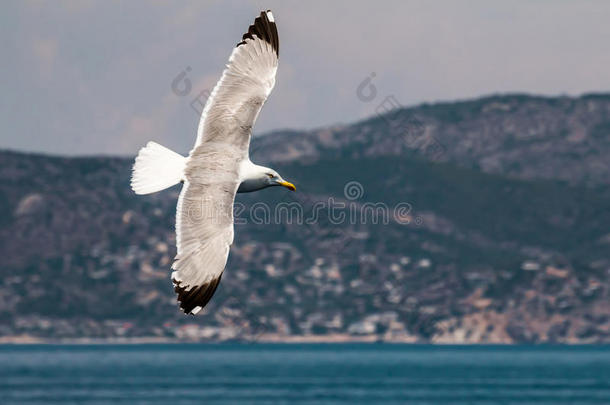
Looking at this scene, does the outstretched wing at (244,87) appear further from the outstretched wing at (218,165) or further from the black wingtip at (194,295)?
the black wingtip at (194,295)

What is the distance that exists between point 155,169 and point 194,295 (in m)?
2.49

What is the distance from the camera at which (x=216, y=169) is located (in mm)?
17891

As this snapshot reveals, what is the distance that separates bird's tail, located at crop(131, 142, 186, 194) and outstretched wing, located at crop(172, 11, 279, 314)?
0.62 feet

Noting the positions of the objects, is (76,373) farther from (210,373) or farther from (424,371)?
(424,371)

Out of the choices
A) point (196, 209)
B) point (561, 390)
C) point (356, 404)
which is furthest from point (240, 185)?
point (561, 390)

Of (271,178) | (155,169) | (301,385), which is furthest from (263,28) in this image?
(301,385)

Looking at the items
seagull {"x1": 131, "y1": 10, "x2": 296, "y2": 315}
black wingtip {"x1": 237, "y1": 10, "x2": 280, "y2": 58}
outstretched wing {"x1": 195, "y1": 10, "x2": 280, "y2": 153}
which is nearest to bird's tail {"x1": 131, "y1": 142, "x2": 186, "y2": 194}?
seagull {"x1": 131, "y1": 10, "x2": 296, "y2": 315}

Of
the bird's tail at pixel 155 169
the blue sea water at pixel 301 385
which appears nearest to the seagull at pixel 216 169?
the bird's tail at pixel 155 169

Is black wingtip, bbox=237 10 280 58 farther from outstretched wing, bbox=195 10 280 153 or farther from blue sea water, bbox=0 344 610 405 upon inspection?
blue sea water, bbox=0 344 610 405

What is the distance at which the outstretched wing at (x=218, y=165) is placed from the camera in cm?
1669

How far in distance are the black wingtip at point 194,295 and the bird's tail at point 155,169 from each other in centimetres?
167

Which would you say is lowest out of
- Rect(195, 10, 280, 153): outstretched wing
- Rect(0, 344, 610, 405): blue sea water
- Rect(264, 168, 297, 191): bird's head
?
Rect(0, 344, 610, 405): blue sea water

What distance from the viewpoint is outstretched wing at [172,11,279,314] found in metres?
16.7

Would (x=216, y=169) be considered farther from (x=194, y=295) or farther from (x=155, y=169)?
(x=194, y=295)
